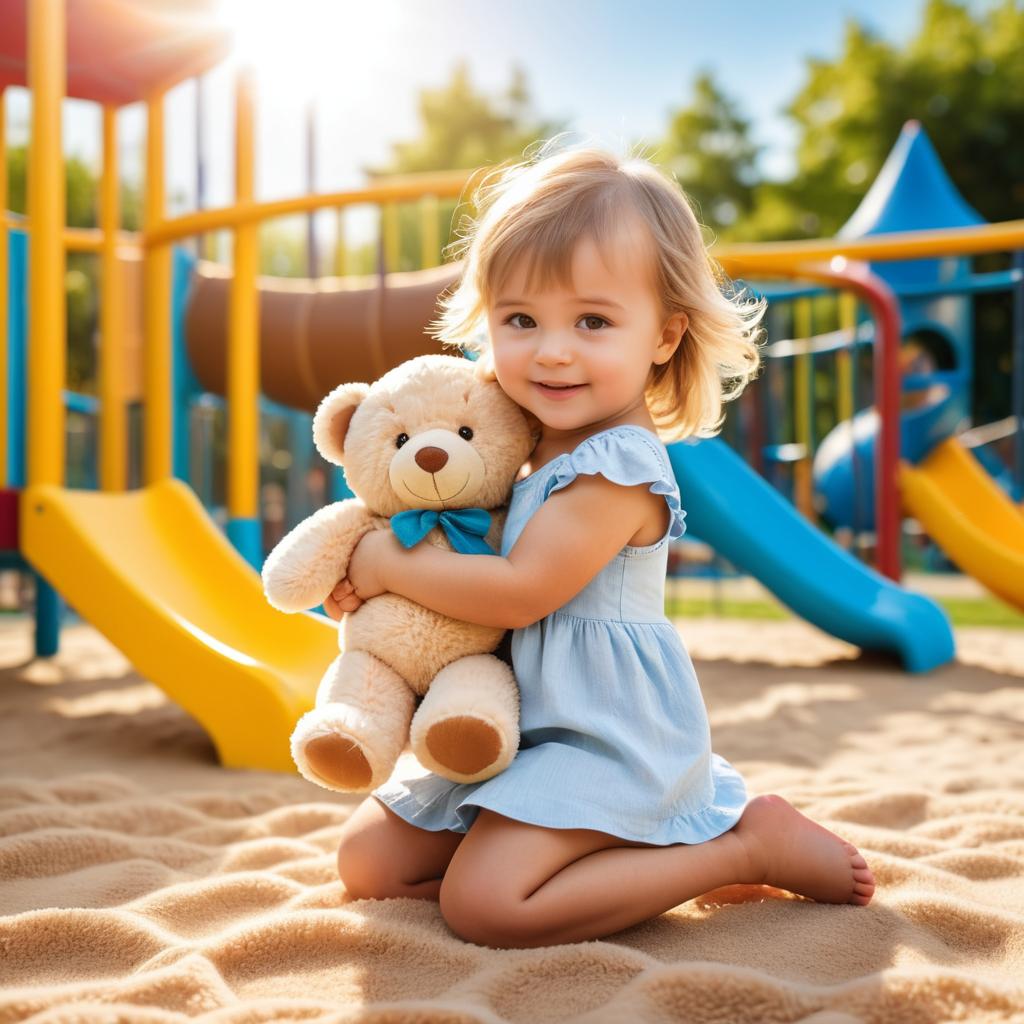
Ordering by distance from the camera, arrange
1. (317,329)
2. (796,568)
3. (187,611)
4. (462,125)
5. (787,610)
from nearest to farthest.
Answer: (187,611), (796,568), (317,329), (787,610), (462,125)

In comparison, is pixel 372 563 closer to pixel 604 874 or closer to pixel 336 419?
pixel 336 419

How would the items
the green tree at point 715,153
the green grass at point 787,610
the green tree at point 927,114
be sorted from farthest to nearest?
the green tree at point 715,153 < the green tree at point 927,114 < the green grass at point 787,610

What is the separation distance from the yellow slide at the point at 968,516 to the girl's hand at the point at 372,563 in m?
4.40

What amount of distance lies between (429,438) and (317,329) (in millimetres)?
3028

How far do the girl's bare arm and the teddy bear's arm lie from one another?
94 millimetres

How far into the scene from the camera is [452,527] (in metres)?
1.55

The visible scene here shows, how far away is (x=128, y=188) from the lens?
20609 mm

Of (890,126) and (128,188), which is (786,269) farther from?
(128,188)

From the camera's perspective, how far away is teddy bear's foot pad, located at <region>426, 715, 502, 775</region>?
142 centimetres

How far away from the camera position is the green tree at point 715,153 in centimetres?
2244

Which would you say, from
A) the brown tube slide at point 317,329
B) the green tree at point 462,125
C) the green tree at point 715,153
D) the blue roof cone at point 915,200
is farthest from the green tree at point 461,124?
the brown tube slide at point 317,329

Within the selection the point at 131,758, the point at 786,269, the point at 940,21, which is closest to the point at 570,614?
the point at 131,758

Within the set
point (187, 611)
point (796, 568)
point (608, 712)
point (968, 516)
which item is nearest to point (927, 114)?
point (968, 516)

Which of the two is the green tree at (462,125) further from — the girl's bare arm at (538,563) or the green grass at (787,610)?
the girl's bare arm at (538,563)
